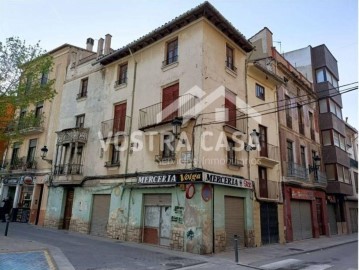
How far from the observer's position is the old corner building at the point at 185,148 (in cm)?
1256

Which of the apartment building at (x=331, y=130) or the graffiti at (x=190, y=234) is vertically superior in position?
the apartment building at (x=331, y=130)

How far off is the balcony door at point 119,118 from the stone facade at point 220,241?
758cm

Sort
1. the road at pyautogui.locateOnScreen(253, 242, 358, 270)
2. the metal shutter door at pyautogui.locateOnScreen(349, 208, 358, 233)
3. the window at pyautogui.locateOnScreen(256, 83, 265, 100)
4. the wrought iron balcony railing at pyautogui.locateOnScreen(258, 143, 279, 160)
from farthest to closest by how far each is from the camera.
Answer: the metal shutter door at pyautogui.locateOnScreen(349, 208, 358, 233) < the window at pyautogui.locateOnScreen(256, 83, 265, 100) < the wrought iron balcony railing at pyautogui.locateOnScreen(258, 143, 279, 160) < the road at pyautogui.locateOnScreen(253, 242, 358, 270)

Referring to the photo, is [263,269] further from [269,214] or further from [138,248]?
[269,214]

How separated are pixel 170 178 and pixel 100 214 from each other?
5.69m

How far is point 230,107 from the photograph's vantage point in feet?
47.1

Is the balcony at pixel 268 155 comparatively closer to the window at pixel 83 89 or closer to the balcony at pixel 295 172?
the balcony at pixel 295 172

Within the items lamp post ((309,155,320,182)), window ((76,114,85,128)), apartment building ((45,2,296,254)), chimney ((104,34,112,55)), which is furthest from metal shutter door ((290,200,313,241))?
chimney ((104,34,112,55))

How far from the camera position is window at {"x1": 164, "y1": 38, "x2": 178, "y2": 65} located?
14595mm

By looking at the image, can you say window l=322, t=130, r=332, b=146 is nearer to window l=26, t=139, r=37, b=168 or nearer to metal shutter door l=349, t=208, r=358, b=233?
metal shutter door l=349, t=208, r=358, b=233

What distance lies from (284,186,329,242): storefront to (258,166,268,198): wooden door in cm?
186

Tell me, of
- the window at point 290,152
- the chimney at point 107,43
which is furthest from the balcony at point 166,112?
the window at point 290,152

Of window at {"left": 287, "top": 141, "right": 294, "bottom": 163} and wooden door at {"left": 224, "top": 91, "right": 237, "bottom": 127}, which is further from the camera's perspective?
window at {"left": 287, "top": 141, "right": 294, "bottom": 163}

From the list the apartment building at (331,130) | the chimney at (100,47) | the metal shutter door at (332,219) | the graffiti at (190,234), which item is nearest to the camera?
the graffiti at (190,234)
